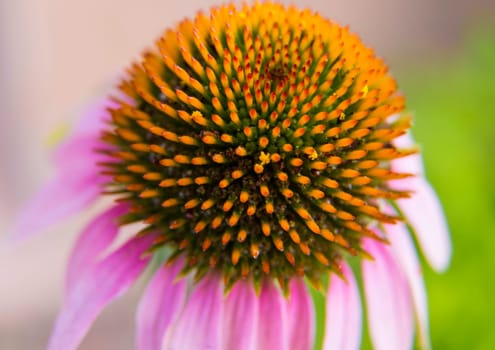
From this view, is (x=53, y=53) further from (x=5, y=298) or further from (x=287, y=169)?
(x=287, y=169)

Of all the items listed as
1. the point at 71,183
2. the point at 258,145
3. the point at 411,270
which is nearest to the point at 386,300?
the point at 411,270

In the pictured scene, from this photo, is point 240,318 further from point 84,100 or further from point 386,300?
point 84,100

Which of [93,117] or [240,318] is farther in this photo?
[93,117]

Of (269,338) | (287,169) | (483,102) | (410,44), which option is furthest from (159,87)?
(410,44)

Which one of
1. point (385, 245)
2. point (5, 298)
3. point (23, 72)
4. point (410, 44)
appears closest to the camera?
point (385, 245)

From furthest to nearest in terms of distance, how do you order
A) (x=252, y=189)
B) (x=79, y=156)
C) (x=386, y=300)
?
(x=79, y=156)
(x=386, y=300)
(x=252, y=189)

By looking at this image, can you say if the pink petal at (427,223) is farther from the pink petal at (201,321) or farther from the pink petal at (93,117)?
the pink petal at (93,117)

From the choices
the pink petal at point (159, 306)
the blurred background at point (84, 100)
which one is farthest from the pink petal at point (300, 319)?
the blurred background at point (84, 100)

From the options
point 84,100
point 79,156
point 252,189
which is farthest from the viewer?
point 84,100
